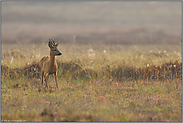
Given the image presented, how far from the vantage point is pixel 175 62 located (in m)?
13.1

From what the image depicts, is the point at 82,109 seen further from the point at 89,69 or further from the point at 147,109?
the point at 89,69

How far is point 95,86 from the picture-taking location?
10.7m

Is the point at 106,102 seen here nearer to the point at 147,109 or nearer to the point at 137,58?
the point at 147,109

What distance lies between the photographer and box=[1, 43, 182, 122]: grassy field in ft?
24.2

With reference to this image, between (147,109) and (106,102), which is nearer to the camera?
(147,109)

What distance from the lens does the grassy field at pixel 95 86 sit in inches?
290

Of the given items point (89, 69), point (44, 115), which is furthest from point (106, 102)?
point (89, 69)

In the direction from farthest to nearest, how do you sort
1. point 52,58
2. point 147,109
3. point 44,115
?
point 52,58 → point 147,109 → point 44,115

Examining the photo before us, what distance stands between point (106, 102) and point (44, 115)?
2.45 meters

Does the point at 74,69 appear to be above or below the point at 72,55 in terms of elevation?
below

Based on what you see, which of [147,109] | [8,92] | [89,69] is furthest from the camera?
[89,69]

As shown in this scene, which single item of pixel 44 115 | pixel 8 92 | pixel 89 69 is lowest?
pixel 44 115

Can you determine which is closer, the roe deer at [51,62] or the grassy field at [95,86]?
the grassy field at [95,86]

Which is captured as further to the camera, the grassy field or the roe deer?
the roe deer
